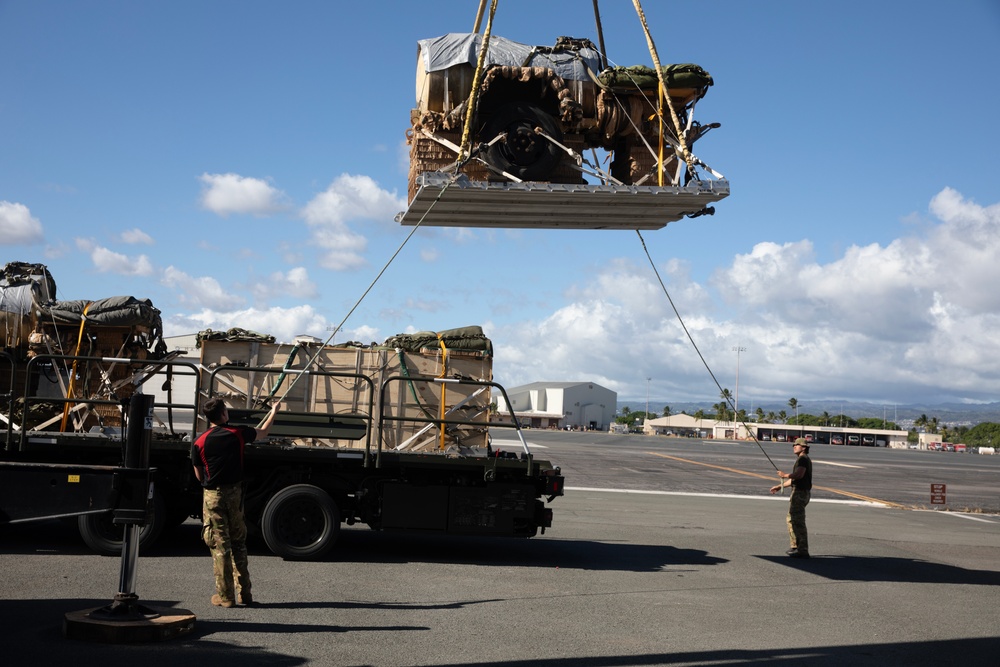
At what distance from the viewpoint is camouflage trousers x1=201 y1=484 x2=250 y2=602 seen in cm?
760

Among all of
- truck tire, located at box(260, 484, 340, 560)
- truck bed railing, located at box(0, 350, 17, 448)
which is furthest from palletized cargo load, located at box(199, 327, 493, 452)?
truck bed railing, located at box(0, 350, 17, 448)

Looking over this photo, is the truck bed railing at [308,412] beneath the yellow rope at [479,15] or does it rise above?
beneath

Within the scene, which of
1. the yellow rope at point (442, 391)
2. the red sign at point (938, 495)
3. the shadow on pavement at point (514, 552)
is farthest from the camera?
the red sign at point (938, 495)

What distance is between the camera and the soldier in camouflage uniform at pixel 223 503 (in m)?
7.63

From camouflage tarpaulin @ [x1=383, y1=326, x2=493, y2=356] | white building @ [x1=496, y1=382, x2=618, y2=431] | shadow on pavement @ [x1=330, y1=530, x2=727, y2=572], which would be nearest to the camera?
shadow on pavement @ [x1=330, y1=530, x2=727, y2=572]

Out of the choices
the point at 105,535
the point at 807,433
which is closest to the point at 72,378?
the point at 105,535

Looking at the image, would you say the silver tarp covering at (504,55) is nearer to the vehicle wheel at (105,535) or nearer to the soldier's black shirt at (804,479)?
the vehicle wheel at (105,535)

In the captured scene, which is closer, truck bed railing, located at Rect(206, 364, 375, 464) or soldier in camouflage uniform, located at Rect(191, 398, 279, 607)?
soldier in camouflage uniform, located at Rect(191, 398, 279, 607)

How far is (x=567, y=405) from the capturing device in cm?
16788

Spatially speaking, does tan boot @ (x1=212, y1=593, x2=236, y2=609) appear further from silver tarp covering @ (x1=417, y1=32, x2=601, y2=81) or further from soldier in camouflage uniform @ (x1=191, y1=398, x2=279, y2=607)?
silver tarp covering @ (x1=417, y1=32, x2=601, y2=81)

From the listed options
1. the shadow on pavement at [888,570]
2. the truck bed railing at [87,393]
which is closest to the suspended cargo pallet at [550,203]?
the truck bed railing at [87,393]

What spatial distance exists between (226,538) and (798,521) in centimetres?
815

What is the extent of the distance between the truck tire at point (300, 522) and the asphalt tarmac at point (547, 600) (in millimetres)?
218

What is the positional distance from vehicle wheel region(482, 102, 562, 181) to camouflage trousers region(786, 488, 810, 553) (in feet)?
19.5
